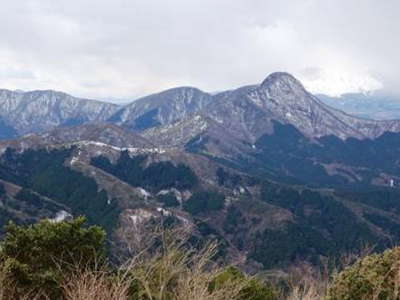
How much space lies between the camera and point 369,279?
28.9 m

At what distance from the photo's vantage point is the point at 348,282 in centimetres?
3022

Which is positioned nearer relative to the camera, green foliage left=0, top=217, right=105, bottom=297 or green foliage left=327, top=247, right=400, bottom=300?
green foliage left=327, top=247, right=400, bottom=300

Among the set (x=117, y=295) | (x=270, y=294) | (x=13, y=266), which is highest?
(x=117, y=295)

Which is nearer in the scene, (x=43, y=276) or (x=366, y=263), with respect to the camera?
(x=366, y=263)

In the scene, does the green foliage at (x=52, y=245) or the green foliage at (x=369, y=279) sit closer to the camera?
the green foliage at (x=369, y=279)

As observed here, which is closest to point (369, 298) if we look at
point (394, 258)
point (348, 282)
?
point (348, 282)

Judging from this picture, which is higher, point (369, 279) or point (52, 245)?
point (369, 279)

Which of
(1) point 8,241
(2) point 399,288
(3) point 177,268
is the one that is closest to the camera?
(3) point 177,268

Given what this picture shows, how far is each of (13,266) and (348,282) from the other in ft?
66.6

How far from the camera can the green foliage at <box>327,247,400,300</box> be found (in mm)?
28250

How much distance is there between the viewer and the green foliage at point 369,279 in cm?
2825

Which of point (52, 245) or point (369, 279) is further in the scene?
point (52, 245)

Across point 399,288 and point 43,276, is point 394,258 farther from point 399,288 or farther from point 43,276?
point 43,276

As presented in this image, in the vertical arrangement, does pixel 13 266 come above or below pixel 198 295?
below
